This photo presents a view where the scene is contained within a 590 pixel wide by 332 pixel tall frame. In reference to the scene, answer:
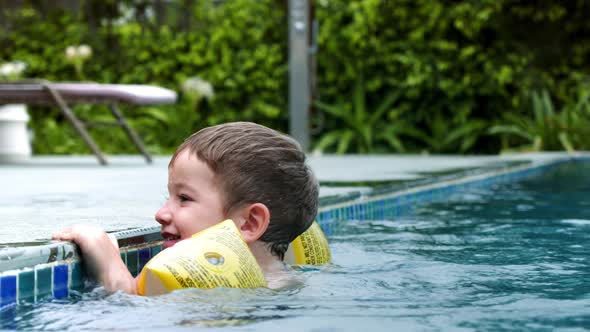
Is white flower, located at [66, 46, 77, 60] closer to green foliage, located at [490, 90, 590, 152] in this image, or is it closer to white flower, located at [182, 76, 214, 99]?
white flower, located at [182, 76, 214, 99]

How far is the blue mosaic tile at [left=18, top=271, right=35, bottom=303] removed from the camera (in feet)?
7.30

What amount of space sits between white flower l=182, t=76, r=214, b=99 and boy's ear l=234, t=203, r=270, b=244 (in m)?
9.01

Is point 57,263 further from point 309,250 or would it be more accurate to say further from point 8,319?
point 309,250

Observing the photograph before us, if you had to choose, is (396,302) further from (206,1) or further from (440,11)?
(206,1)

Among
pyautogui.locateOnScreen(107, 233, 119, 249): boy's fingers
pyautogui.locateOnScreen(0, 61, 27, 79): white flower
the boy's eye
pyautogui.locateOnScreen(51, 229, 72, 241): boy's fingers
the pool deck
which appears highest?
pyautogui.locateOnScreen(0, 61, 27, 79): white flower

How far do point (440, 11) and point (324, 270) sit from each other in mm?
8700

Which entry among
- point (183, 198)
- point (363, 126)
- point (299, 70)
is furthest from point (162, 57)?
point (183, 198)

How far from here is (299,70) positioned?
1134cm

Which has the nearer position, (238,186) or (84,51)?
(238,186)

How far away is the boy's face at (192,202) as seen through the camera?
2.58 metres

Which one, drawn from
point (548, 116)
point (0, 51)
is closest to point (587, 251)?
point (548, 116)

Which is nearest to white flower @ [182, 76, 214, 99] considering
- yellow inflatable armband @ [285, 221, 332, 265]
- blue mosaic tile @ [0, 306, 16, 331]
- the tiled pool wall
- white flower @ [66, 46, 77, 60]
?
white flower @ [66, 46, 77, 60]

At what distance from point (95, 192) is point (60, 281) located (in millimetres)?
2478

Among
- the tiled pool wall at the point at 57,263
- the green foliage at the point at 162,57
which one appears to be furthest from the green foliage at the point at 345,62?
the tiled pool wall at the point at 57,263
